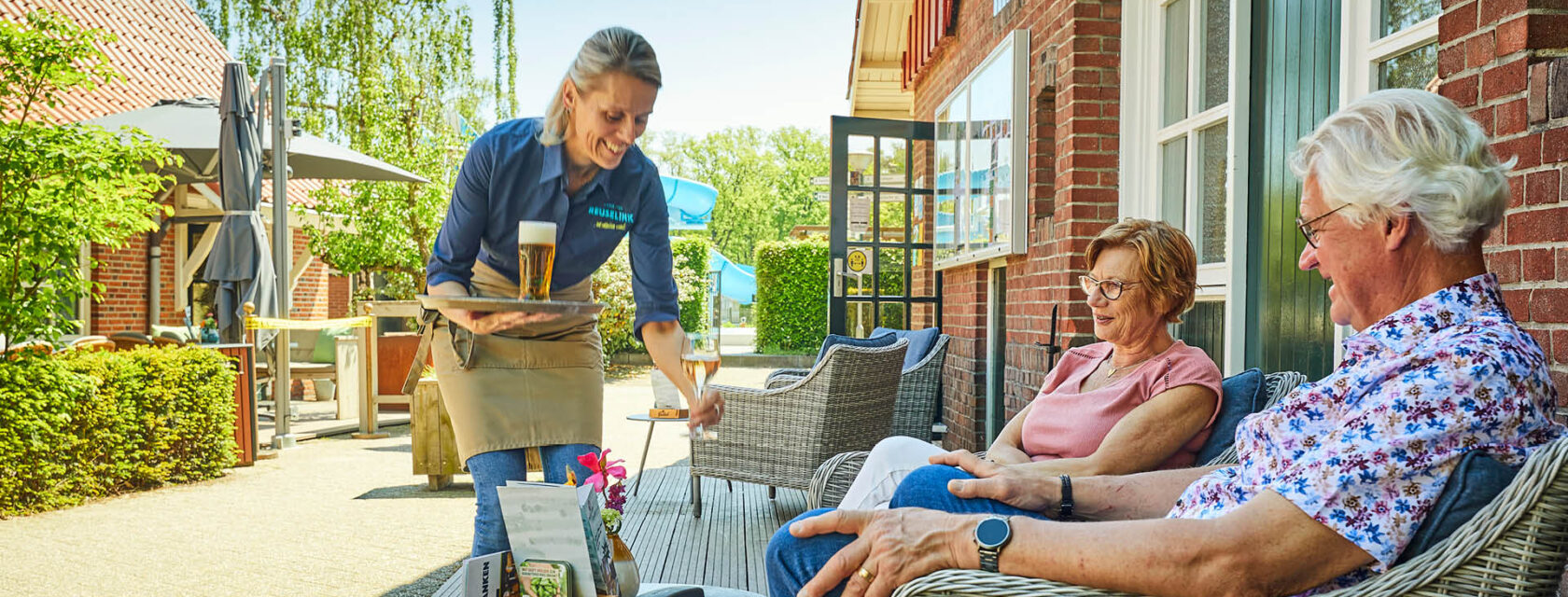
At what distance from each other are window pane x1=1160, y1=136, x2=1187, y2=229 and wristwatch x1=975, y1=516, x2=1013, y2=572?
2.51 meters

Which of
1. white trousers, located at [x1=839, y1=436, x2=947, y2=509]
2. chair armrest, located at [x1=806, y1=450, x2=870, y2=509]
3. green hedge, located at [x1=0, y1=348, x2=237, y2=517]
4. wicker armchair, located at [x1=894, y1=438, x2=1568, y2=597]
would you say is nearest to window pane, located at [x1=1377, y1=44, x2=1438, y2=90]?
white trousers, located at [x1=839, y1=436, x2=947, y2=509]

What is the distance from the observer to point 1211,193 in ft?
11.7

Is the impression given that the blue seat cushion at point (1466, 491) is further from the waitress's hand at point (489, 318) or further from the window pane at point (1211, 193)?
the window pane at point (1211, 193)

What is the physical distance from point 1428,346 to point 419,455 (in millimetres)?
5010

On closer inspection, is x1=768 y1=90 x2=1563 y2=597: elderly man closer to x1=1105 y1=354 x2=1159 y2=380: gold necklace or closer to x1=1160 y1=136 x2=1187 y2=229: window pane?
x1=1105 y1=354 x2=1159 y2=380: gold necklace

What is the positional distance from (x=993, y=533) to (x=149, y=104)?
439 inches

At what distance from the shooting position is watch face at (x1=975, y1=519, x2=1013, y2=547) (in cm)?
153

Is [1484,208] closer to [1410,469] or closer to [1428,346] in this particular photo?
[1428,346]

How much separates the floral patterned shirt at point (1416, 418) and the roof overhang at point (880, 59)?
756 cm

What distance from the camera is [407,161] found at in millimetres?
11117

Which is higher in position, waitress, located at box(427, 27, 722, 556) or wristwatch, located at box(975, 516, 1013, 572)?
waitress, located at box(427, 27, 722, 556)

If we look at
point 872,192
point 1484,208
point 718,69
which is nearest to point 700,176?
point 718,69

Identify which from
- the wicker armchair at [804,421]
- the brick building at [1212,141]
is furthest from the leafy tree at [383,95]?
the wicker armchair at [804,421]

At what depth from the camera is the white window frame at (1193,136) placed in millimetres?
3232
